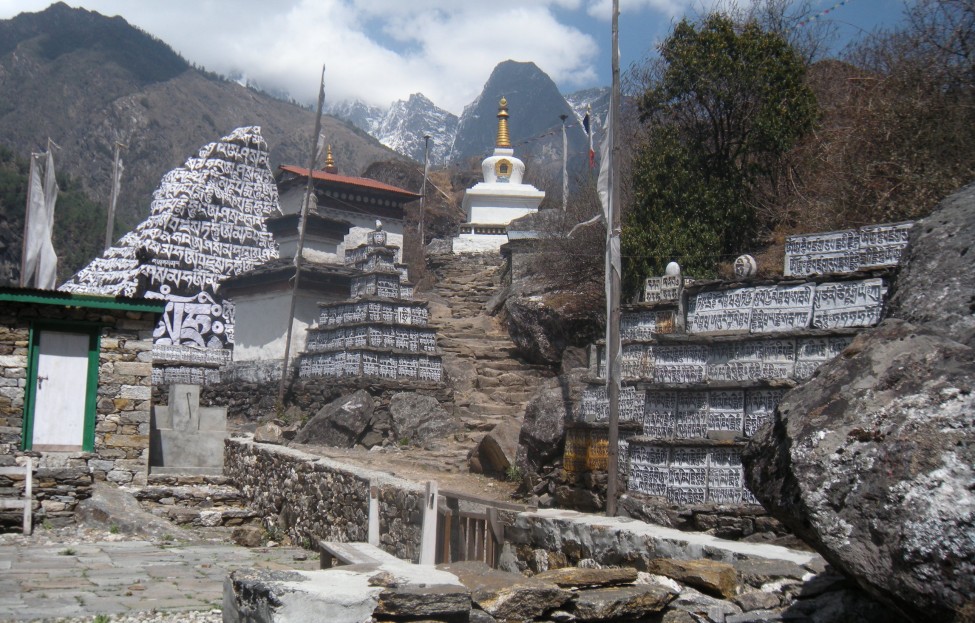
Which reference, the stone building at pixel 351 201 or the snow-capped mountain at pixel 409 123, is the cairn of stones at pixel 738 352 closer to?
the stone building at pixel 351 201

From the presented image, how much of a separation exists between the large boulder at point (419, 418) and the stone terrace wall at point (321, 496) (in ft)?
11.7

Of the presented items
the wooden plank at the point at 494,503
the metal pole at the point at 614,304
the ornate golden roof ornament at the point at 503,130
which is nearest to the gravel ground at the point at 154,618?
the wooden plank at the point at 494,503

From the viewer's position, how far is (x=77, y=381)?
14.1 meters

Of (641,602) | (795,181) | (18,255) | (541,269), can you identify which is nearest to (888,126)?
(795,181)

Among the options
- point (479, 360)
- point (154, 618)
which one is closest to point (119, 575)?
point (154, 618)

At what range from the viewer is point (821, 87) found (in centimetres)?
2173

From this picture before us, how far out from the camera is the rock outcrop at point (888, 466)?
354cm

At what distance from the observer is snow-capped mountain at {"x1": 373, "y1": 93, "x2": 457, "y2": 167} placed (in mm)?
114750

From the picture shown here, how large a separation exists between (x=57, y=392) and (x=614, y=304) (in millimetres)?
8195

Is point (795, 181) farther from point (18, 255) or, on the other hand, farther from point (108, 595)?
point (18, 255)

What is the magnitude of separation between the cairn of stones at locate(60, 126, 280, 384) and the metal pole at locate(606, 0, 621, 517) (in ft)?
58.2

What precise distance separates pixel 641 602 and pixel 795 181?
1538 cm

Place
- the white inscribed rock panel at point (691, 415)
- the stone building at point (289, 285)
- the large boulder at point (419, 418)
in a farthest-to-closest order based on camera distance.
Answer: the stone building at point (289, 285) → the large boulder at point (419, 418) → the white inscribed rock panel at point (691, 415)

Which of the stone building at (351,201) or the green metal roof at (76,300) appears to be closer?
the green metal roof at (76,300)
